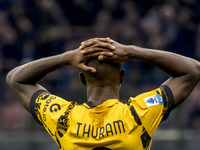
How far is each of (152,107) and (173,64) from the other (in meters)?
0.43

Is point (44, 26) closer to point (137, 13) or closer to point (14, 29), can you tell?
point (14, 29)

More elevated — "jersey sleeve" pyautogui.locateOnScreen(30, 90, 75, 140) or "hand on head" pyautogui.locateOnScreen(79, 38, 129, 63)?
"hand on head" pyautogui.locateOnScreen(79, 38, 129, 63)

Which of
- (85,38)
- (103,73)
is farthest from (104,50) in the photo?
(85,38)

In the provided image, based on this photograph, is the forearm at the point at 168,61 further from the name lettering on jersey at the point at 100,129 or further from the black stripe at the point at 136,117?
the name lettering on jersey at the point at 100,129

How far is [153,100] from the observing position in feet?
9.51

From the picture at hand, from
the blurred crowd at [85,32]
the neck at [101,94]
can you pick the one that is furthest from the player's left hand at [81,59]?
the blurred crowd at [85,32]

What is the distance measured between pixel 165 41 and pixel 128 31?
34.9 inches

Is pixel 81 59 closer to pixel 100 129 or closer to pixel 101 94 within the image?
pixel 101 94

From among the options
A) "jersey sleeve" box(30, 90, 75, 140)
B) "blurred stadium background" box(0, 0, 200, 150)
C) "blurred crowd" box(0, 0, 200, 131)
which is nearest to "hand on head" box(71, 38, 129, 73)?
"jersey sleeve" box(30, 90, 75, 140)

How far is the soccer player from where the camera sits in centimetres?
280

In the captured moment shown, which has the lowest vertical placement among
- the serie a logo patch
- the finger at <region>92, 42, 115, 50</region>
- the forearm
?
the serie a logo patch

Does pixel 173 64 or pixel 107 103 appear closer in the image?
pixel 107 103

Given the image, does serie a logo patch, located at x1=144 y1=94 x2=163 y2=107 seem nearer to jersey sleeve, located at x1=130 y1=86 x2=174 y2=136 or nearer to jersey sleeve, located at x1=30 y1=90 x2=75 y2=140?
jersey sleeve, located at x1=130 y1=86 x2=174 y2=136

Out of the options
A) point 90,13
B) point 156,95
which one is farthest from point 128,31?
point 156,95
